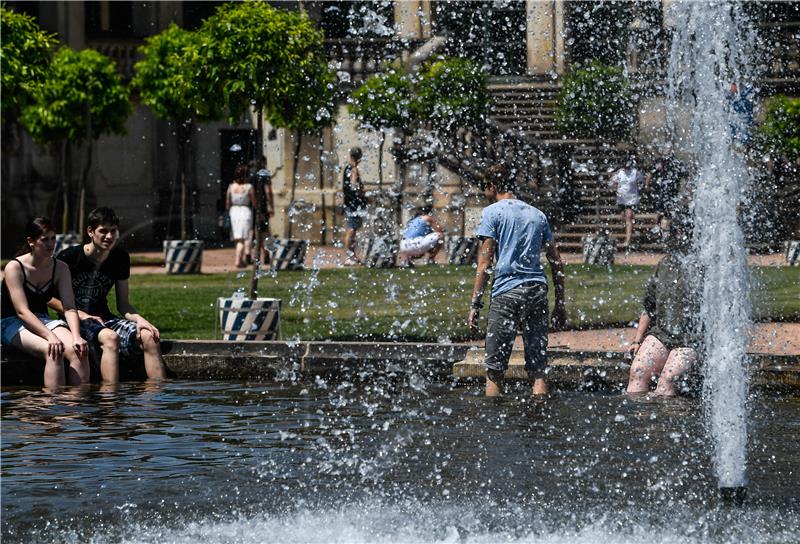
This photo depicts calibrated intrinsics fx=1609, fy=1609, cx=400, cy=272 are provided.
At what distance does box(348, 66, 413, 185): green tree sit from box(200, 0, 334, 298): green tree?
553cm

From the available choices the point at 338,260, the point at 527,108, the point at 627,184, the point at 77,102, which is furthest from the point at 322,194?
the point at 627,184

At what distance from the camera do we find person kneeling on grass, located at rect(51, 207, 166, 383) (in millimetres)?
11070

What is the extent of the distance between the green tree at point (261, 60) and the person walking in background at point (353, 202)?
271 cm

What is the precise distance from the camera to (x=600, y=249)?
22078mm

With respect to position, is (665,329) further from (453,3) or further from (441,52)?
(453,3)

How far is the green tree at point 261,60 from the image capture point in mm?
15945

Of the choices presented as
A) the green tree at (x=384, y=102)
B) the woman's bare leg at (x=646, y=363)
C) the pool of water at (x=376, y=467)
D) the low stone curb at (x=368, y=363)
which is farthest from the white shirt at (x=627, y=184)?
the pool of water at (x=376, y=467)

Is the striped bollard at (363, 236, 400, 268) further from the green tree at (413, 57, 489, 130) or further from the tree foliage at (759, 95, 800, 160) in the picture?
the tree foliage at (759, 95, 800, 160)

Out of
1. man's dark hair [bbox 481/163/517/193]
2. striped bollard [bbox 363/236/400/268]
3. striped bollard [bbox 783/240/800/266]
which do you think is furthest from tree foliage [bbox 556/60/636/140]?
man's dark hair [bbox 481/163/517/193]

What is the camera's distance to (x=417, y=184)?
30422 millimetres

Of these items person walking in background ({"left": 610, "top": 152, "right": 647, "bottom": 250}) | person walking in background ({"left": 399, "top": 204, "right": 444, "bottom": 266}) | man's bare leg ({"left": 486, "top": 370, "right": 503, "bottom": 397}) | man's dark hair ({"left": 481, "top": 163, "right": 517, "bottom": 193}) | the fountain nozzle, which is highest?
man's dark hair ({"left": 481, "top": 163, "right": 517, "bottom": 193})

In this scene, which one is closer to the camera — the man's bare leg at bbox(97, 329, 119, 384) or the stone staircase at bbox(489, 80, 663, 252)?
the man's bare leg at bbox(97, 329, 119, 384)

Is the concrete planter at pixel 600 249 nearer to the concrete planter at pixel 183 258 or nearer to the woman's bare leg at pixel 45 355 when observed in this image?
the concrete planter at pixel 183 258

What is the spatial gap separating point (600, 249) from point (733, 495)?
14974 millimetres
